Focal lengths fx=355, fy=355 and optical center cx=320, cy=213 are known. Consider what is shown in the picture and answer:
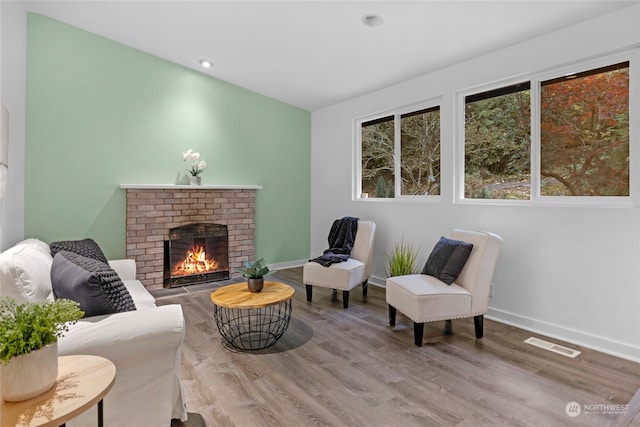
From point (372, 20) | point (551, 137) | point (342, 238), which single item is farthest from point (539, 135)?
point (342, 238)

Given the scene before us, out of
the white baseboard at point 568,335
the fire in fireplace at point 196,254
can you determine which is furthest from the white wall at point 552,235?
the fire in fireplace at point 196,254

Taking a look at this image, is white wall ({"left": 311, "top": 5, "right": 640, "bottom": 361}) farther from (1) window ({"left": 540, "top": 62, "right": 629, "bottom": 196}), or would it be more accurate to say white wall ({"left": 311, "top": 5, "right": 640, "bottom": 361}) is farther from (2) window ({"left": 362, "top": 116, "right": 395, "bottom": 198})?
(2) window ({"left": 362, "top": 116, "right": 395, "bottom": 198})

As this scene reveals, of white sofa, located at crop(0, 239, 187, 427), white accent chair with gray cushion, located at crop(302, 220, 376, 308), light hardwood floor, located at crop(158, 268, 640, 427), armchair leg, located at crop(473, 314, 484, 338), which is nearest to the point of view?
white sofa, located at crop(0, 239, 187, 427)

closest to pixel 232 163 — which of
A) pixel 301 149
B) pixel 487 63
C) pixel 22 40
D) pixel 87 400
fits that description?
pixel 301 149

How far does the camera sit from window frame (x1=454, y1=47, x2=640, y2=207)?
275 centimetres

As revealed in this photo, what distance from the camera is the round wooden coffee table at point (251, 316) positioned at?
281 cm

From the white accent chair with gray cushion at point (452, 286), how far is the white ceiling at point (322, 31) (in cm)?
187

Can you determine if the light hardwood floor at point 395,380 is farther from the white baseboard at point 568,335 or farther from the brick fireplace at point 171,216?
the brick fireplace at point 171,216

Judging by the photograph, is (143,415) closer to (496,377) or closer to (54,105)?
(496,377)

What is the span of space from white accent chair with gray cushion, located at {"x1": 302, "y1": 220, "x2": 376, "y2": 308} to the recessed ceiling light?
2.26 m

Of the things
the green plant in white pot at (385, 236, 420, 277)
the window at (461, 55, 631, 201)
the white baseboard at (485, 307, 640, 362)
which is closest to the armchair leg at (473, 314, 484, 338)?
the white baseboard at (485, 307, 640, 362)

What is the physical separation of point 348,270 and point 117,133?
3.40m

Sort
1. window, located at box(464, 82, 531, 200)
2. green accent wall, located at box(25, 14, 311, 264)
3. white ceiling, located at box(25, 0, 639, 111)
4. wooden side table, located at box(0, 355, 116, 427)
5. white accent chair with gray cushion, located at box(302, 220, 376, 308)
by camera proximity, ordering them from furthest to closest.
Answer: green accent wall, located at box(25, 14, 311, 264), white accent chair with gray cushion, located at box(302, 220, 376, 308), window, located at box(464, 82, 531, 200), white ceiling, located at box(25, 0, 639, 111), wooden side table, located at box(0, 355, 116, 427)

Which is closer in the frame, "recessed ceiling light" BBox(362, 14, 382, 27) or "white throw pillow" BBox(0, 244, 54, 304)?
"white throw pillow" BBox(0, 244, 54, 304)
